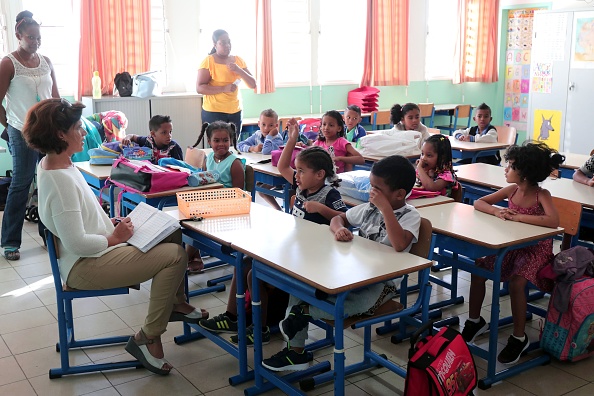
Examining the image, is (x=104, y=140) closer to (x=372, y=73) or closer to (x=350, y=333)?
(x=350, y=333)

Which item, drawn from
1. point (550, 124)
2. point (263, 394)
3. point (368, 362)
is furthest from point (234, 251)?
point (550, 124)

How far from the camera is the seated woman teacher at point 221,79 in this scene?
6074 millimetres

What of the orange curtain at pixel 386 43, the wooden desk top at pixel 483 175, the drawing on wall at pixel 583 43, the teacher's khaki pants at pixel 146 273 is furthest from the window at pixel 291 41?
the teacher's khaki pants at pixel 146 273

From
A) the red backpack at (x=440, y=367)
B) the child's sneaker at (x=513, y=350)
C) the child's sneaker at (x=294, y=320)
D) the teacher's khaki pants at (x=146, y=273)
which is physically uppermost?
the teacher's khaki pants at (x=146, y=273)

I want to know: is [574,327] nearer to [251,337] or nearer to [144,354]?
[251,337]

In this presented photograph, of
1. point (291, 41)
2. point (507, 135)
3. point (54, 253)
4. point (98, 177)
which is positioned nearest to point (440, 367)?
point (54, 253)

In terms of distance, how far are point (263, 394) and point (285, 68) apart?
20.0 feet

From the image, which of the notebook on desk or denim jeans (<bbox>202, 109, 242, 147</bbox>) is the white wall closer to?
denim jeans (<bbox>202, 109, 242, 147</bbox>)

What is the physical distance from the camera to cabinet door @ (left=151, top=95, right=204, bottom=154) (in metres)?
6.90

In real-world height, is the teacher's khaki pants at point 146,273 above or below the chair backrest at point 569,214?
below

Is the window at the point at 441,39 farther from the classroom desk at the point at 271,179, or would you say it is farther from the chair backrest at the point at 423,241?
the chair backrest at the point at 423,241

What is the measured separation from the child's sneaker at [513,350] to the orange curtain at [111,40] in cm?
529

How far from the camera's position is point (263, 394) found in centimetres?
272

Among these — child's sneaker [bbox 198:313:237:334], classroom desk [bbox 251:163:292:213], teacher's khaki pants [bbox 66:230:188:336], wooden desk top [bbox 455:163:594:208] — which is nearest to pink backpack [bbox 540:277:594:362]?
wooden desk top [bbox 455:163:594:208]
